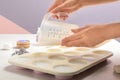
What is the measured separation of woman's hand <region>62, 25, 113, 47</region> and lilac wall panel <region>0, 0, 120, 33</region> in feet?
2.48

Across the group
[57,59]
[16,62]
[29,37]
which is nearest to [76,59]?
[57,59]

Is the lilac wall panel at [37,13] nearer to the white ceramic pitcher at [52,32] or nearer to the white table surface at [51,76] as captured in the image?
the white ceramic pitcher at [52,32]

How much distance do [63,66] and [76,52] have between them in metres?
0.16

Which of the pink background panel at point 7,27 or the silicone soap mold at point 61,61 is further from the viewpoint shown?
the pink background panel at point 7,27

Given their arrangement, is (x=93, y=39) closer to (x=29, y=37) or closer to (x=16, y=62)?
(x=16, y=62)

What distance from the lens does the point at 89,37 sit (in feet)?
1.99

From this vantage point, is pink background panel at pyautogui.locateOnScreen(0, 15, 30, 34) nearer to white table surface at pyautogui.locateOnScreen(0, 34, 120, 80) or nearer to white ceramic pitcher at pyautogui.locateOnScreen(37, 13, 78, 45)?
white ceramic pitcher at pyautogui.locateOnScreen(37, 13, 78, 45)

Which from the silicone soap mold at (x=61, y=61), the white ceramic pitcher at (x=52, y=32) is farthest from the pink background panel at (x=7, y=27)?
the silicone soap mold at (x=61, y=61)

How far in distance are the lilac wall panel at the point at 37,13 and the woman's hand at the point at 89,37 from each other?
29.7 inches

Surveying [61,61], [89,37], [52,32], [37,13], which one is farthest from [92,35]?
[37,13]

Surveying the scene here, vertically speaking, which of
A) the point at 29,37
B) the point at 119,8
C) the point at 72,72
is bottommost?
the point at 72,72

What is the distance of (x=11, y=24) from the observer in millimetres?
1367

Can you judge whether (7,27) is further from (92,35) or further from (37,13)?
(92,35)

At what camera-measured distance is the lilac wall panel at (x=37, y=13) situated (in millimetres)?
1357
